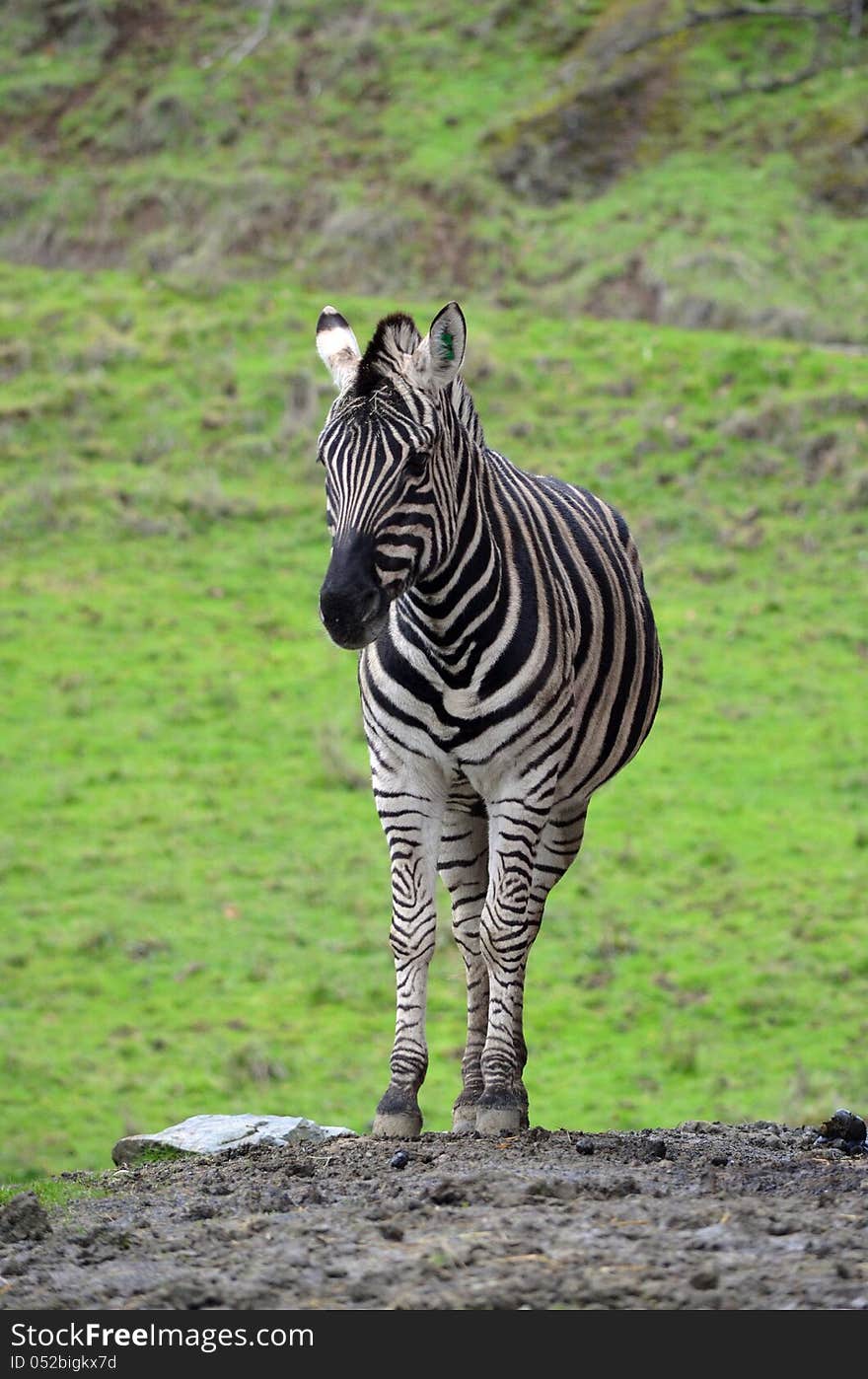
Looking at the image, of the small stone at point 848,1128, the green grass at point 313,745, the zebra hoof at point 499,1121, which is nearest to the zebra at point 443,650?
the zebra hoof at point 499,1121

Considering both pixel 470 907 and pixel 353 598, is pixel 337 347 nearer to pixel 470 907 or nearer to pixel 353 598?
pixel 353 598

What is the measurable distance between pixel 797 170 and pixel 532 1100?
25107mm

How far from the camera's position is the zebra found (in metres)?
6.30

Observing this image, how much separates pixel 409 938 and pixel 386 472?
1.89m

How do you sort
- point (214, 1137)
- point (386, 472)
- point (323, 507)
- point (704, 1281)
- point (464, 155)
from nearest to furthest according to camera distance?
1. point (704, 1281)
2. point (386, 472)
3. point (214, 1137)
4. point (323, 507)
5. point (464, 155)

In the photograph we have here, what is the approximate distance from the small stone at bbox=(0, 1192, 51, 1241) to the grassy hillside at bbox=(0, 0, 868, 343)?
26.7m

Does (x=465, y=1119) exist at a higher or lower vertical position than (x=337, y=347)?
lower

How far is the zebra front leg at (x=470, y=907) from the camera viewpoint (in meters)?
7.74

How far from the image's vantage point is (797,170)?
3500 centimetres

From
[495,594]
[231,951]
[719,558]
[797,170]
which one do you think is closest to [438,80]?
[797,170]

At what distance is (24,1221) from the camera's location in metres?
5.56

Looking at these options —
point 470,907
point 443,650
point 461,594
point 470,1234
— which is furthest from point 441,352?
point 470,1234

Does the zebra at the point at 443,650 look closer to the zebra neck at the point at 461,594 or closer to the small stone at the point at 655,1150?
the zebra neck at the point at 461,594

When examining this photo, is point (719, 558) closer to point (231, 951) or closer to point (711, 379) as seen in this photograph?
point (711, 379)
